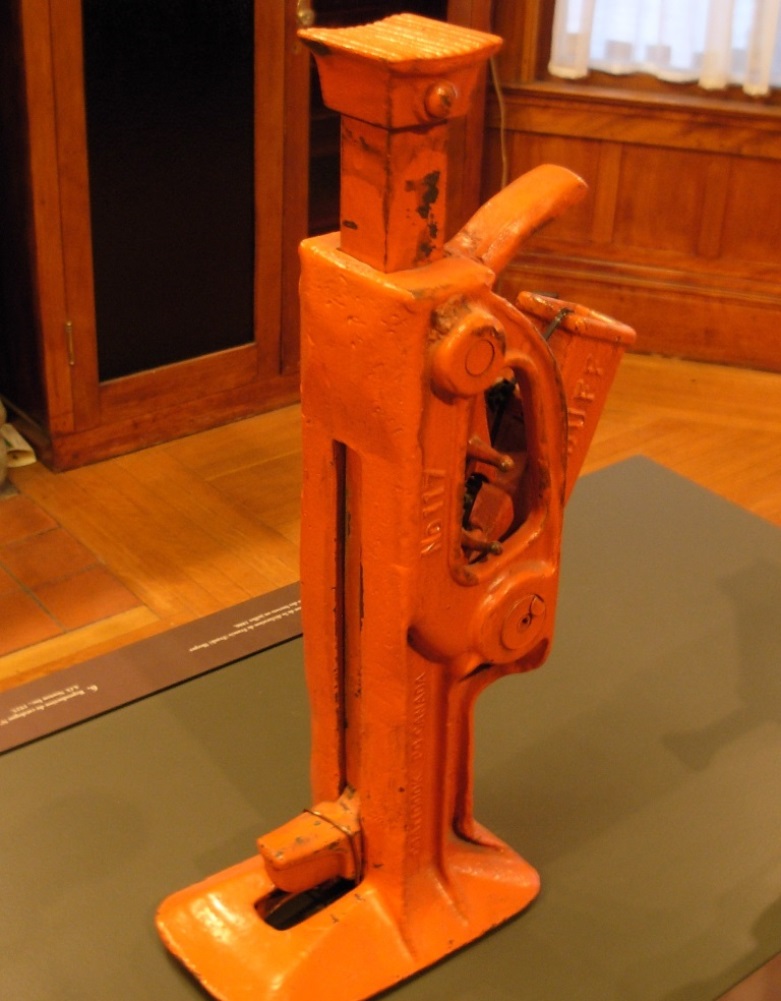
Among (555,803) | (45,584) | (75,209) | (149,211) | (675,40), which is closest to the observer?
(555,803)

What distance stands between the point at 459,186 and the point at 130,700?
1.70m

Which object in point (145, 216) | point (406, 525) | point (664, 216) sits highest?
point (406, 525)

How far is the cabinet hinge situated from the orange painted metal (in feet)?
4.23

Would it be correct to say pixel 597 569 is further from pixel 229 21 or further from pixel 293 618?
pixel 229 21

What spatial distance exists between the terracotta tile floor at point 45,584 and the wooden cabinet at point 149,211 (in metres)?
0.21

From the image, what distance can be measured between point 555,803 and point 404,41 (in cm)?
78

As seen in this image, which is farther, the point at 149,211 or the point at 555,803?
A: the point at 149,211

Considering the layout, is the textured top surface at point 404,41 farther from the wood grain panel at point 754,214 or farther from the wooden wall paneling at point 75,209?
the wood grain panel at point 754,214

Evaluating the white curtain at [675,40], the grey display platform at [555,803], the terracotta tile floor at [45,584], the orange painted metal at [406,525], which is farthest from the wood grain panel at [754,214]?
the orange painted metal at [406,525]

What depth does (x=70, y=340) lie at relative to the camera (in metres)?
2.24

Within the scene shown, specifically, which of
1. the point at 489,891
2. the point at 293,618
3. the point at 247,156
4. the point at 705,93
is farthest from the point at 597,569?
the point at 705,93

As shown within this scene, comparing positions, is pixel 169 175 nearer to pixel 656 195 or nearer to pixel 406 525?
pixel 656 195

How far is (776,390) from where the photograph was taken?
2.78 m

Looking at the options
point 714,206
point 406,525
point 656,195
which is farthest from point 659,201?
point 406,525
